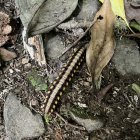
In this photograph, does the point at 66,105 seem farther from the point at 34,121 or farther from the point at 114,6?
the point at 114,6

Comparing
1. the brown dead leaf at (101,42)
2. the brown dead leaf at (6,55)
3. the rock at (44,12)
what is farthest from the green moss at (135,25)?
the brown dead leaf at (6,55)

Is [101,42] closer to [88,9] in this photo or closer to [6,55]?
[88,9]

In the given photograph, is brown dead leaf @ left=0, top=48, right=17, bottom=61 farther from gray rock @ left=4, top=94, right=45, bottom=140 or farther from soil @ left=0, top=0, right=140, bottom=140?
gray rock @ left=4, top=94, right=45, bottom=140

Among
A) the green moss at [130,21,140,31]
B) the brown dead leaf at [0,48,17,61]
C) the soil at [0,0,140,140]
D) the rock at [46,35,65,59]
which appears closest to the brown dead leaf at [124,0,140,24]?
the green moss at [130,21,140,31]

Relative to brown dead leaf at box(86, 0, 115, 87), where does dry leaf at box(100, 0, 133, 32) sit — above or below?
above

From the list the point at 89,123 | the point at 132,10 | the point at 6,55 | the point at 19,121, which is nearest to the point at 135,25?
the point at 132,10

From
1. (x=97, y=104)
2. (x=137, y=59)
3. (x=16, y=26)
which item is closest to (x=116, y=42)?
(x=137, y=59)
